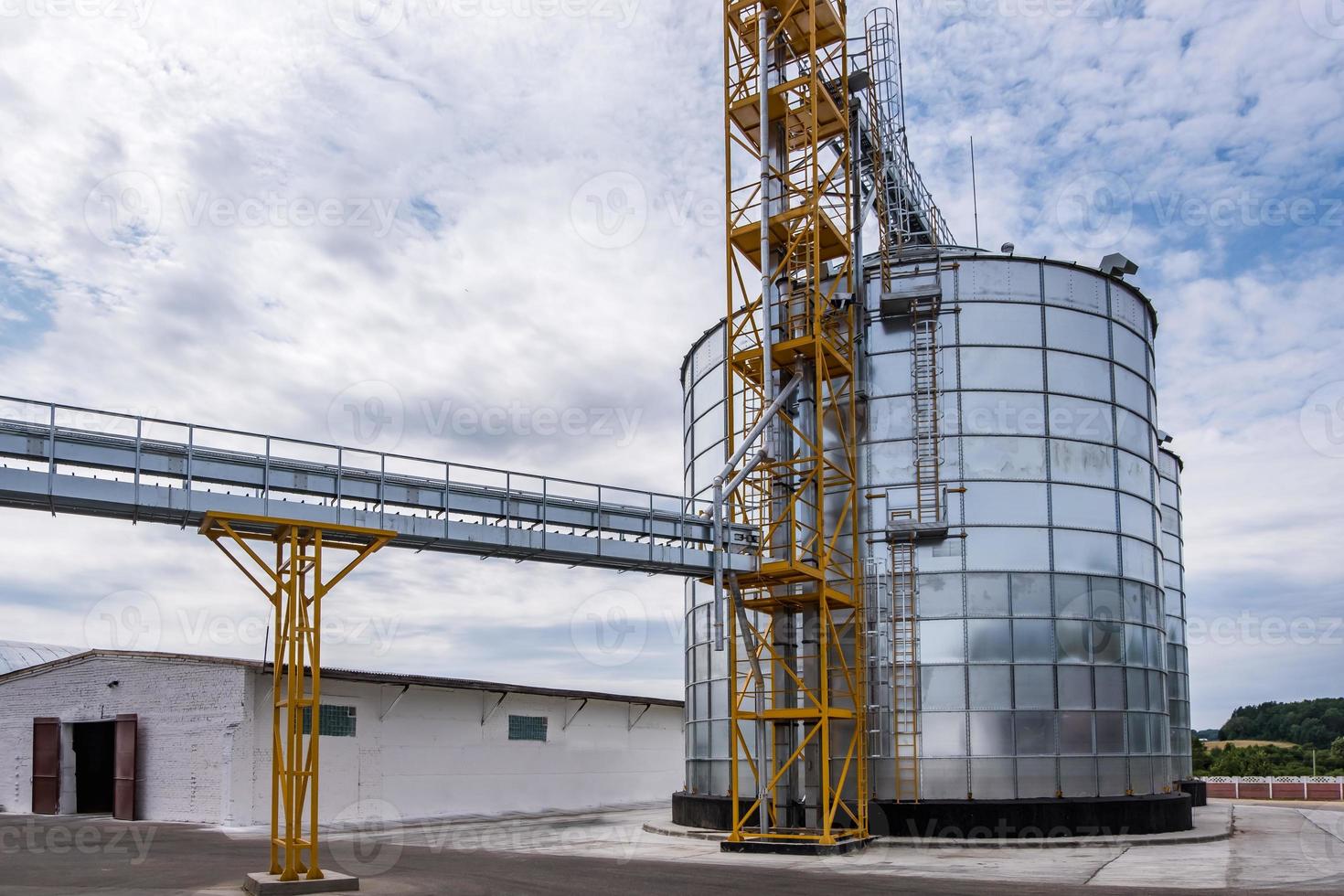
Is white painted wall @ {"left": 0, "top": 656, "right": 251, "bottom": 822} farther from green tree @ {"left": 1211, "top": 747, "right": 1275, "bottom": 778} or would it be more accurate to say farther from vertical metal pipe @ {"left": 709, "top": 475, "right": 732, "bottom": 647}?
green tree @ {"left": 1211, "top": 747, "right": 1275, "bottom": 778}

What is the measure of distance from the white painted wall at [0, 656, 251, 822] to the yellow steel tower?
14545mm

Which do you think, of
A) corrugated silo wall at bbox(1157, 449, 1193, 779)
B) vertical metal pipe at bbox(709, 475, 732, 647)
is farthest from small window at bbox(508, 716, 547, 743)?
corrugated silo wall at bbox(1157, 449, 1193, 779)

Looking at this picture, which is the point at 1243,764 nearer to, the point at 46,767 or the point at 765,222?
the point at 765,222

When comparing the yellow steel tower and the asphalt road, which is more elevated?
the yellow steel tower

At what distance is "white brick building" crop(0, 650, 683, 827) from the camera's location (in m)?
31.9

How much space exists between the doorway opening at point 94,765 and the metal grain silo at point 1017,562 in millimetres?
20425

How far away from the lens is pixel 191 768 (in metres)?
32.2

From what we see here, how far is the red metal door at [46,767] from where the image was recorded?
35.5m

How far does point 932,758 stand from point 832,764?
7.26 ft

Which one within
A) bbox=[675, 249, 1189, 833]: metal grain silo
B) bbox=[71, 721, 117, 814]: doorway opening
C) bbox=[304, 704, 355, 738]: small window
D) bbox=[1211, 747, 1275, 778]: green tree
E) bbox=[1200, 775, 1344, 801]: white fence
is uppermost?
bbox=[675, 249, 1189, 833]: metal grain silo

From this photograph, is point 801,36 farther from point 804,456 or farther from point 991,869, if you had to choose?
point 991,869

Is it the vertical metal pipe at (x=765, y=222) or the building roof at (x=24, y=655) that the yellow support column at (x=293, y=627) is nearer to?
the vertical metal pipe at (x=765, y=222)

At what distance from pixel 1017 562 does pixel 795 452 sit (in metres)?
5.68

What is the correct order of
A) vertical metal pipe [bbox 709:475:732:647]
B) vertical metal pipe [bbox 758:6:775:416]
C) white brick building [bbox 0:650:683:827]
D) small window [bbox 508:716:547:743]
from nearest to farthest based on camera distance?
vertical metal pipe [bbox 709:475:732:647], vertical metal pipe [bbox 758:6:775:416], white brick building [bbox 0:650:683:827], small window [bbox 508:716:547:743]
